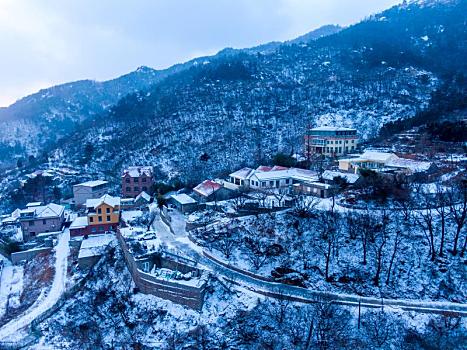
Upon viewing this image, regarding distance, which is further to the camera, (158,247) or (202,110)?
(202,110)

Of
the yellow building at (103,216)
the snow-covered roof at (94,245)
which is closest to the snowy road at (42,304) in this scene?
the snow-covered roof at (94,245)

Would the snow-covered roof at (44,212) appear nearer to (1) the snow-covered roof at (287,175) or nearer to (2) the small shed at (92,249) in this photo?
(2) the small shed at (92,249)

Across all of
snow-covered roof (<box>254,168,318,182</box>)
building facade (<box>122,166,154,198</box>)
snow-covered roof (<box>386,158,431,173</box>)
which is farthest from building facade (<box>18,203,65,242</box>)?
snow-covered roof (<box>386,158,431,173</box>)

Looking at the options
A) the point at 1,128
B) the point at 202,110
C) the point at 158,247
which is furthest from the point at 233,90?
the point at 1,128

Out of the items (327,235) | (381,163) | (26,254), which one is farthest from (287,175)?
(26,254)

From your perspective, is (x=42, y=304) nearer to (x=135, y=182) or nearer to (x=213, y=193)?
(x=213, y=193)

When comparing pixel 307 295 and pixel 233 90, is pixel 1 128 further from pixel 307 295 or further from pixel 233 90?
pixel 307 295
